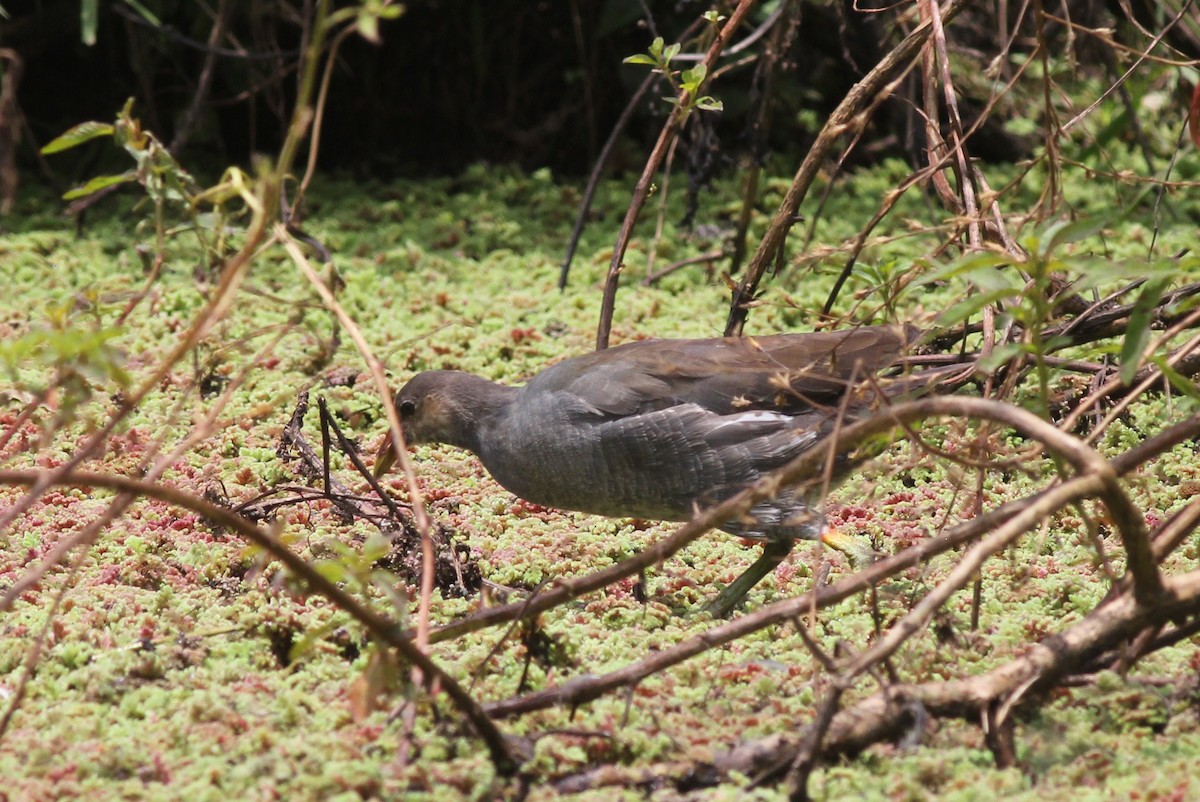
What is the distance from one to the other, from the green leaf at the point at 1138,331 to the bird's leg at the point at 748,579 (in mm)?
1212

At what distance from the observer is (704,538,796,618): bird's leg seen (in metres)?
3.04

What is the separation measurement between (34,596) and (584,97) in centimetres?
386

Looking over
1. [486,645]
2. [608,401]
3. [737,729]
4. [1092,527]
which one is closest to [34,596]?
[486,645]

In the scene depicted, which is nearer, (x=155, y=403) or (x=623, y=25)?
(x=155, y=403)

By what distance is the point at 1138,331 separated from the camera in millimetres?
2068

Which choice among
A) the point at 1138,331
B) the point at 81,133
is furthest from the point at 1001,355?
the point at 81,133

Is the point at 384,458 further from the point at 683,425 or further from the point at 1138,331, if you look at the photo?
the point at 1138,331

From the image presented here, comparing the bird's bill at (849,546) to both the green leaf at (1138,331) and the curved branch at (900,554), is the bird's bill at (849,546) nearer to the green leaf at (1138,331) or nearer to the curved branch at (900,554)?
the curved branch at (900,554)

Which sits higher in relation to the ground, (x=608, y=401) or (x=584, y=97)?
(x=584, y=97)

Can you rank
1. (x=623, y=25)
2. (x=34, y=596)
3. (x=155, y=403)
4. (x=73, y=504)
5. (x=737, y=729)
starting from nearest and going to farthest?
(x=737, y=729) < (x=34, y=596) < (x=73, y=504) < (x=155, y=403) < (x=623, y=25)

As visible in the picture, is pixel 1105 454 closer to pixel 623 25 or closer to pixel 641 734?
pixel 641 734

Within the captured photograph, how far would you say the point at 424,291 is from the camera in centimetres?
495

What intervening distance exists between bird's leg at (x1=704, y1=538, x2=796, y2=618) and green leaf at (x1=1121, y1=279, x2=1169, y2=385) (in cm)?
121

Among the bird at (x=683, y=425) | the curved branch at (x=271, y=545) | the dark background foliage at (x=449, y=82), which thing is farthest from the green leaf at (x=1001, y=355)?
the dark background foliage at (x=449, y=82)
